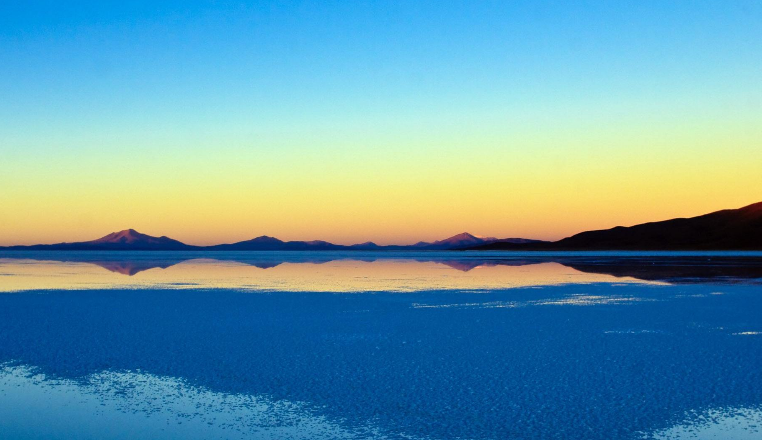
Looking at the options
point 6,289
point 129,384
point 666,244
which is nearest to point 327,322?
point 129,384

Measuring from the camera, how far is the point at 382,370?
29.3ft

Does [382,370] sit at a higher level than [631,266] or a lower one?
lower

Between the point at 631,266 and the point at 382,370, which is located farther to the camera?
the point at 631,266

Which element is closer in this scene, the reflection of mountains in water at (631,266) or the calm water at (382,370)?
the calm water at (382,370)

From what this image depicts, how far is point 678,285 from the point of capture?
79.6 ft

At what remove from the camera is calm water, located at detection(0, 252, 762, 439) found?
6.46 meters

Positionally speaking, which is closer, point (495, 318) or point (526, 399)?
point (526, 399)

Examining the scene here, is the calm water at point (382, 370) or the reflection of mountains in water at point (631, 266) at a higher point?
the reflection of mountains in water at point (631, 266)

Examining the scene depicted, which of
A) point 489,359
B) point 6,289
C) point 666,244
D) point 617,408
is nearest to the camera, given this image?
point 617,408

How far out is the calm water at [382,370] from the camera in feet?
21.2

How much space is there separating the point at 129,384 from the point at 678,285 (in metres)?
21.9

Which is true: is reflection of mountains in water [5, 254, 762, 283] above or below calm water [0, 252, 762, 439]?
above

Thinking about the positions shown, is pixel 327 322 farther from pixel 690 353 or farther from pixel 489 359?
pixel 690 353

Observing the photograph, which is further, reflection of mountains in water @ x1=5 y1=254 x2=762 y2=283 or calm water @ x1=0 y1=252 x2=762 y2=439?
reflection of mountains in water @ x1=5 y1=254 x2=762 y2=283
